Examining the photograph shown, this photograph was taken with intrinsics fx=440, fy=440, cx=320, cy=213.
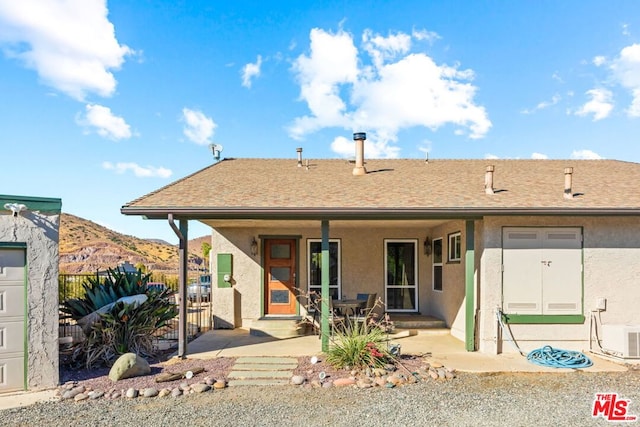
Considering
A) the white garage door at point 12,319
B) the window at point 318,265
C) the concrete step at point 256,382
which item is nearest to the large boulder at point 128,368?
the white garage door at point 12,319

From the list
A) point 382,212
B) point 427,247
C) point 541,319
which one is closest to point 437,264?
point 427,247

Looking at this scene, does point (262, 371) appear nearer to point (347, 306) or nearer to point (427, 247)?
point (347, 306)

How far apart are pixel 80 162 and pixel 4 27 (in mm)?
7643

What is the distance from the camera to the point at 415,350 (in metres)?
8.47

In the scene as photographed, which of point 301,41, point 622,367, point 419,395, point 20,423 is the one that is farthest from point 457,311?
point 301,41

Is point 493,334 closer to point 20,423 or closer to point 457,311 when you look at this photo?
point 457,311

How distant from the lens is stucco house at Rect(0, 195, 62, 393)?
6.15 m

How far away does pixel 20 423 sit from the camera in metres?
5.12

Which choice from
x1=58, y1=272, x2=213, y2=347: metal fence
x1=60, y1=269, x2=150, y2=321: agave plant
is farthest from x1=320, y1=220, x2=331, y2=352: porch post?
x1=60, y1=269, x2=150, y2=321: agave plant

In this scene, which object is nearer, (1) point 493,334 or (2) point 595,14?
(1) point 493,334

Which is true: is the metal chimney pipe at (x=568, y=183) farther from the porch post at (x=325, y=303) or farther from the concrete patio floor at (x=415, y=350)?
the porch post at (x=325, y=303)

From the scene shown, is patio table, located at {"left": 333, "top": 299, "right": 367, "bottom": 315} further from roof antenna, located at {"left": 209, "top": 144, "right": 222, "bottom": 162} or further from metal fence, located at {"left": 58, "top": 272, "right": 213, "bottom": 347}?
roof antenna, located at {"left": 209, "top": 144, "right": 222, "bottom": 162}

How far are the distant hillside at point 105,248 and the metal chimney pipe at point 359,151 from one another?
24610mm

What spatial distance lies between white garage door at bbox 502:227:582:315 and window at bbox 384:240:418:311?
3.79m
